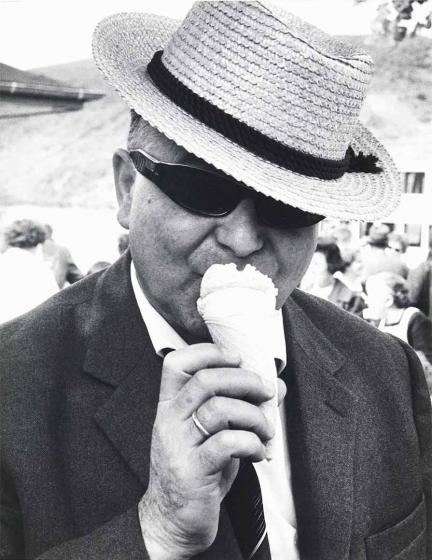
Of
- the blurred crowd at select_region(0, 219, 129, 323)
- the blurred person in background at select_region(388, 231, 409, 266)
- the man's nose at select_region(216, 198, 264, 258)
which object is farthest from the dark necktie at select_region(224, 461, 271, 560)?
the blurred person in background at select_region(388, 231, 409, 266)

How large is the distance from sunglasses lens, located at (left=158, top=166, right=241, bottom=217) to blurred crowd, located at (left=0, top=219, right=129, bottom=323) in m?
1.04

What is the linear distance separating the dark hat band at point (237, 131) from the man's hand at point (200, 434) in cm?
50

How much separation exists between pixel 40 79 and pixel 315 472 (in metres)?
1.49

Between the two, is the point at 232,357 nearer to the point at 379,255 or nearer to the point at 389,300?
the point at 389,300

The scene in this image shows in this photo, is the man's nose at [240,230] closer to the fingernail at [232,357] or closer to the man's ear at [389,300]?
the fingernail at [232,357]

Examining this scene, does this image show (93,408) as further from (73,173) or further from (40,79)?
(73,173)

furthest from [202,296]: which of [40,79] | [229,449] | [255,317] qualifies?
[40,79]

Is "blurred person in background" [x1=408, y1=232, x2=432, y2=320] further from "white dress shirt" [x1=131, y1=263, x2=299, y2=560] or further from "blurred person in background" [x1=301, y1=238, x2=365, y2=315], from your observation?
"white dress shirt" [x1=131, y1=263, x2=299, y2=560]

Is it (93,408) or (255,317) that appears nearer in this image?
(255,317)

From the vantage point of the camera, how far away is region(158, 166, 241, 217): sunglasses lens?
132 cm

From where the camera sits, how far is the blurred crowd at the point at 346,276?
7.98 feet

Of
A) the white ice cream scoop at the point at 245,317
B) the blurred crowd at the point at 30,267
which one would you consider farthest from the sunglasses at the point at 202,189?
the blurred crowd at the point at 30,267

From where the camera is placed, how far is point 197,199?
1.32m

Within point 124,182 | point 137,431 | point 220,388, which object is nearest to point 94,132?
point 124,182
